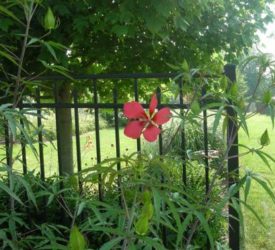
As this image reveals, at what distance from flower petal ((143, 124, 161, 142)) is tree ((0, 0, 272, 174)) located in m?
2.02

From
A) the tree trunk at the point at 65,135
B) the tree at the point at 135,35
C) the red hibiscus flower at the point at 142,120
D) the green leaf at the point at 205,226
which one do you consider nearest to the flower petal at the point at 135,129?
the red hibiscus flower at the point at 142,120

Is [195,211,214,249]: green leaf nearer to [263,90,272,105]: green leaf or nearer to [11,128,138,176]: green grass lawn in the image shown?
[263,90,272,105]: green leaf

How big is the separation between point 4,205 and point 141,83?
207 centimetres

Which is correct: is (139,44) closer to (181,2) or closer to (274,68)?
(181,2)

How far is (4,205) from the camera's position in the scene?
3459 millimetres

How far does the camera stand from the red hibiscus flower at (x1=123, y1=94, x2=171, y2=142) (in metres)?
1.20

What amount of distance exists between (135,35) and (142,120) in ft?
9.43

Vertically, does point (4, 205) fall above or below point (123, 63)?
below

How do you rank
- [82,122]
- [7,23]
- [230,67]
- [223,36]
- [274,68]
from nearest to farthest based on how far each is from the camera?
[274,68] < [230,67] < [7,23] < [223,36] < [82,122]

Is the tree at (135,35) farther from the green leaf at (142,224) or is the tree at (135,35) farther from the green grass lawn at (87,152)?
the green grass lawn at (87,152)

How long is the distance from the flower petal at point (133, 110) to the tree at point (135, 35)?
78.8 inches

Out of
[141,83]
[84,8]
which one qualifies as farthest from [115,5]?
[141,83]

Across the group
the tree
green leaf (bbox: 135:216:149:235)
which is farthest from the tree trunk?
Result: green leaf (bbox: 135:216:149:235)

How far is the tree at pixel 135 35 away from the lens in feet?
10.8
